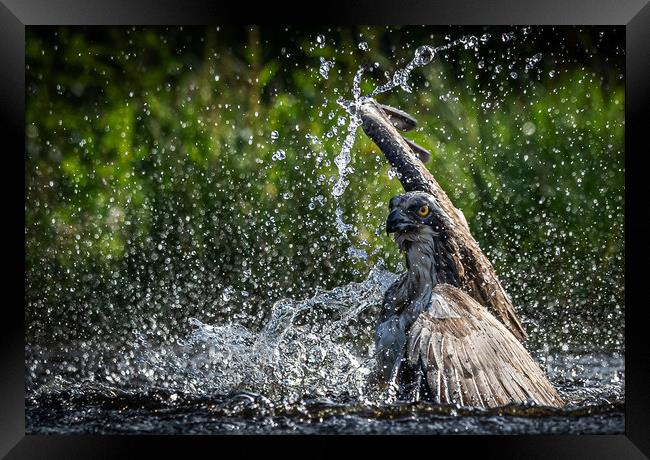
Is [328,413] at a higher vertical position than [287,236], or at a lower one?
lower

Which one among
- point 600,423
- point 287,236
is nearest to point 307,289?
point 287,236

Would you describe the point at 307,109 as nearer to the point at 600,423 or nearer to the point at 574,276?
the point at 574,276

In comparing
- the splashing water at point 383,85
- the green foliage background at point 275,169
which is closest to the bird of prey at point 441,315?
the splashing water at point 383,85

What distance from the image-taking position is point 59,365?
331cm

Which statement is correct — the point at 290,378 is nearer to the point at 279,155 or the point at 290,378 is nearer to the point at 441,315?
the point at 441,315

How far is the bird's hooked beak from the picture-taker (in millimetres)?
3090

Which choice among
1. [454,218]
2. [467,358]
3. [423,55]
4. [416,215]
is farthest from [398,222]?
[423,55]

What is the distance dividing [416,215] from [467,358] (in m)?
0.60

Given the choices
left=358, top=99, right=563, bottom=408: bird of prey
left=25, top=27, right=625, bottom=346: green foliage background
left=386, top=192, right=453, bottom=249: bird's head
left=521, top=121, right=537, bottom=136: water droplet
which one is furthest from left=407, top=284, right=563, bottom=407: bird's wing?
left=521, top=121, right=537, bottom=136: water droplet

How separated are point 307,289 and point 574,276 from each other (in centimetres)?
121

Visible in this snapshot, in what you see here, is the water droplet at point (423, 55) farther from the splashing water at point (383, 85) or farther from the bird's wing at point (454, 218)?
the bird's wing at point (454, 218)

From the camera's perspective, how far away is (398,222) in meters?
3.09

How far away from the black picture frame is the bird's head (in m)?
0.69
